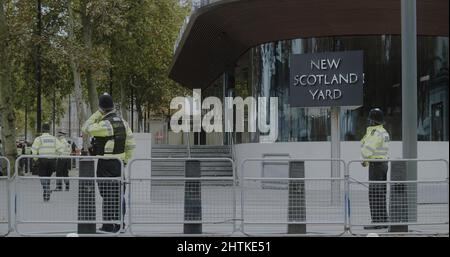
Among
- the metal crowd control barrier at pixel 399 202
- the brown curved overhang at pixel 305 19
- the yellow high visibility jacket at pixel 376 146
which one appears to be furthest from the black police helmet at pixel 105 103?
the brown curved overhang at pixel 305 19

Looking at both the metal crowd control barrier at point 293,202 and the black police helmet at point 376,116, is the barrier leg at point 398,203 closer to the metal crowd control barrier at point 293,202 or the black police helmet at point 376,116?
the metal crowd control barrier at point 293,202

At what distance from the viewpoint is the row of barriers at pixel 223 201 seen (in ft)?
34.4

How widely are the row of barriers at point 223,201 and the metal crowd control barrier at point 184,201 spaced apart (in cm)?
1

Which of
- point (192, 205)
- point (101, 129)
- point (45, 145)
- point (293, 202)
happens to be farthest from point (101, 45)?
point (293, 202)

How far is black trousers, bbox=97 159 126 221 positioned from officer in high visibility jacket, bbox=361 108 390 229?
3.68 meters

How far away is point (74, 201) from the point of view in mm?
10562

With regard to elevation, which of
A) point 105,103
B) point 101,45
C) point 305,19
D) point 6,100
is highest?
point 101,45

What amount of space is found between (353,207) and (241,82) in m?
16.2

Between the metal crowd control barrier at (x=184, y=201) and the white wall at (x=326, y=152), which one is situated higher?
the white wall at (x=326, y=152)

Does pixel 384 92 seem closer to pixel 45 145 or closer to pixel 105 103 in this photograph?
pixel 45 145

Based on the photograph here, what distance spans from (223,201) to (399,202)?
2.59 m

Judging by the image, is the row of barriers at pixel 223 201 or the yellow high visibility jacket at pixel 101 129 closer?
the row of barriers at pixel 223 201
